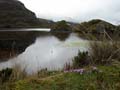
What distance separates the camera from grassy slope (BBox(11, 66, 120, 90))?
4.48 m

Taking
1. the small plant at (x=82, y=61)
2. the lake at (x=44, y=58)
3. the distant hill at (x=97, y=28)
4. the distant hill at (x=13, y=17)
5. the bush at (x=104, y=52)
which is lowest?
the lake at (x=44, y=58)

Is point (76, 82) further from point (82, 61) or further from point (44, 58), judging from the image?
point (44, 58)

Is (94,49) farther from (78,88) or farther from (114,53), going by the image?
(78,88)

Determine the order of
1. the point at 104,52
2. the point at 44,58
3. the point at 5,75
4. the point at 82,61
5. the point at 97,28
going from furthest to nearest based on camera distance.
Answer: the point at 44,58 < the point at 97,28 < the point at 82,61 < the point at 104,52 < the point at 5,75

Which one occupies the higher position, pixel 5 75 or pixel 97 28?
pixel 97 28

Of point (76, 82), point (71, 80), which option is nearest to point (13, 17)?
point (71, 80)

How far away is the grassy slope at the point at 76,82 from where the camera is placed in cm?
448

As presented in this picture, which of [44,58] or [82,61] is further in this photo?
[44,58]

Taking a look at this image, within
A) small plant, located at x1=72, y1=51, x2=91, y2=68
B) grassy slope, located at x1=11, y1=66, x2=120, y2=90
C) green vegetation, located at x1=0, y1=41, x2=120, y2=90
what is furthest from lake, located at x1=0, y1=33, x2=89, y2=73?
grassy slope, located at x1=11, y1=66, x2=120, y2=90

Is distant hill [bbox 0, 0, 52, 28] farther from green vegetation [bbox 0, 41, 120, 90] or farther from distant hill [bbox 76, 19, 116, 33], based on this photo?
green vegetation [bbox 0, 41, 120, 90]

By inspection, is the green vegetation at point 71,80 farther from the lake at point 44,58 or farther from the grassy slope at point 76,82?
the lake at point 44,58

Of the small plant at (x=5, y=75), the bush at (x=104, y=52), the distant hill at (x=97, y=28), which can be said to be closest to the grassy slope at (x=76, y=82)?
the small plant at (x=5, y=75)

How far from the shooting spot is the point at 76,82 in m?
4.73

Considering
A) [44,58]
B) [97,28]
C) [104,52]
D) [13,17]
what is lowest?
[44,58]
